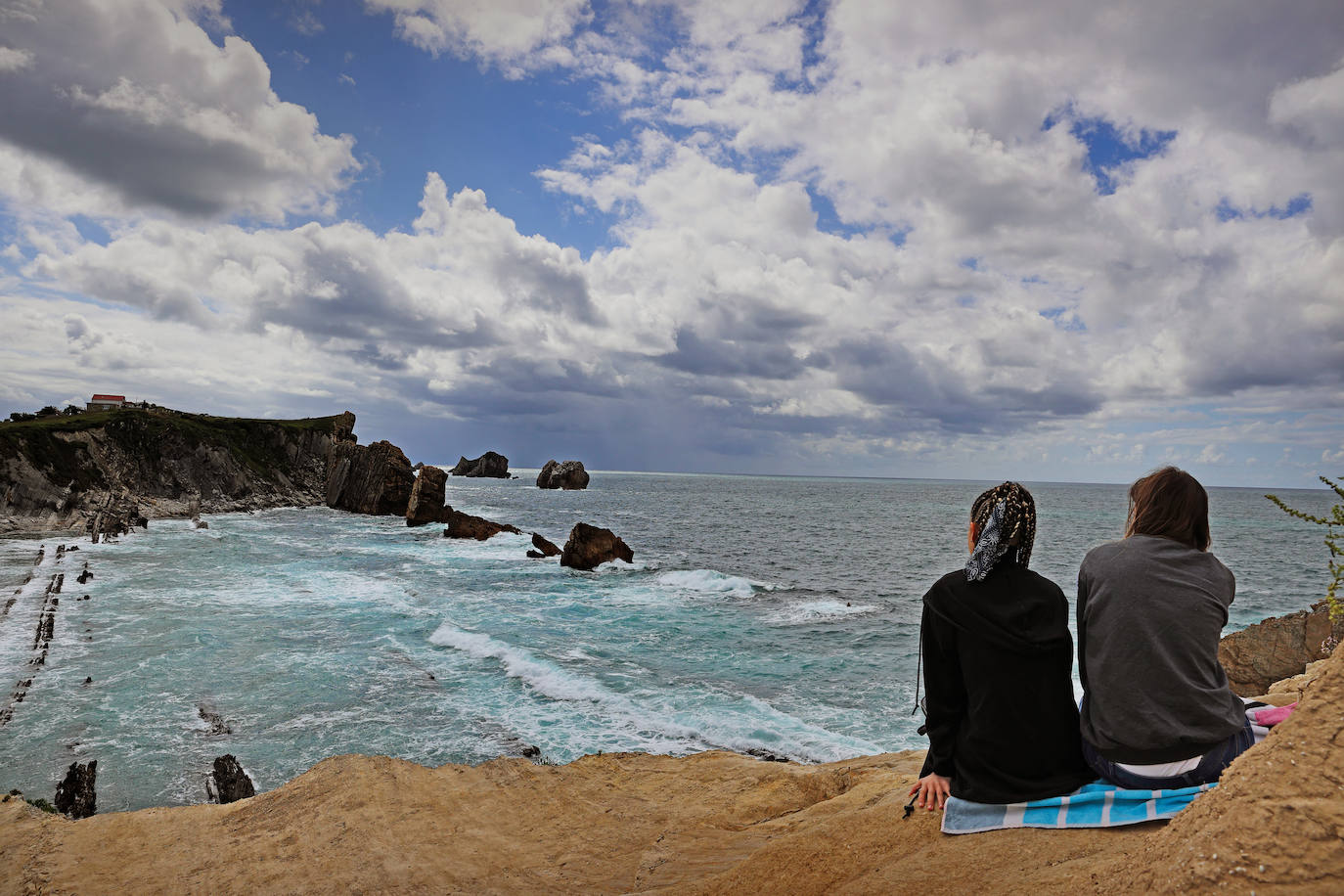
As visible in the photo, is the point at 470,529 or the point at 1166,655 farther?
the point at 470,529

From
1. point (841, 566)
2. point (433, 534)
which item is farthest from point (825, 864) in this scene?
point (433, 534)

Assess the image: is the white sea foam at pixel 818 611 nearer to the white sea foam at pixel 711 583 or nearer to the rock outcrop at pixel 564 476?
the white sea foam at pixel 711 583

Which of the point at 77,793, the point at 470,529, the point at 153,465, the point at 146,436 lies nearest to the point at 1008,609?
the point at 77,793

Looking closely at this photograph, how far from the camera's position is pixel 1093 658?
12.2ft

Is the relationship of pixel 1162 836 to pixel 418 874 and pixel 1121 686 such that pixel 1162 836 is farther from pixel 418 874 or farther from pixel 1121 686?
pixel 418 874

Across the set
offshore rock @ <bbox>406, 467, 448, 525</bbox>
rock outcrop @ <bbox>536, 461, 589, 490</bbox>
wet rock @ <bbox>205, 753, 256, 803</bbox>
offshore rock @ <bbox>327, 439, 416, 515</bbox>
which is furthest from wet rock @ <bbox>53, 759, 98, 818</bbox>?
rock outcrop @ <bbox>536, 461, 589, 490</bbox>

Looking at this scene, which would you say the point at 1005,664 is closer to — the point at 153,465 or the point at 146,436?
the point at 153,465

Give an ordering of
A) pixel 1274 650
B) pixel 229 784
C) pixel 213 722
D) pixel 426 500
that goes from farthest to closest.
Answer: pixel 426 500
pixel 213 722
pixel 1274 650
pixel 229 784

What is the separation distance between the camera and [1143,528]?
3.78 m

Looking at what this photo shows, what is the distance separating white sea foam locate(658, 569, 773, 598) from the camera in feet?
93.1

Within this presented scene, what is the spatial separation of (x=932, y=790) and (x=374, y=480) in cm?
6875

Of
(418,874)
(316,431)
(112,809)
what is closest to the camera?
(418,874)

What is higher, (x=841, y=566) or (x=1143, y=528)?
(x=1143, y=528)

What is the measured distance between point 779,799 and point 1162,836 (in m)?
4.97
